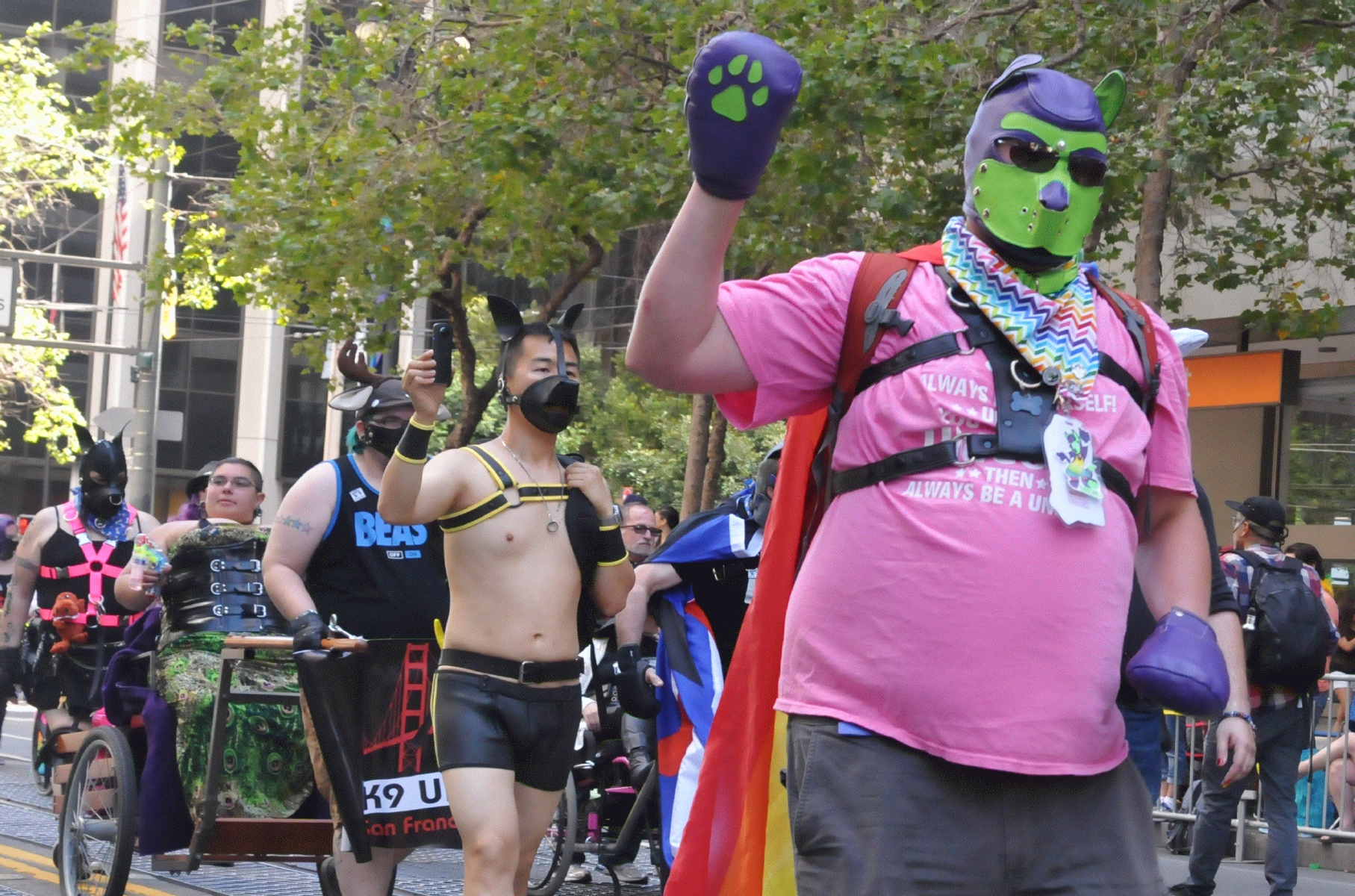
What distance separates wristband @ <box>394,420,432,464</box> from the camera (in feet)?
17.2

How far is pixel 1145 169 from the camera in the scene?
401 inches

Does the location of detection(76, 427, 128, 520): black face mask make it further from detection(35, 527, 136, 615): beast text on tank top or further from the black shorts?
the black shorts

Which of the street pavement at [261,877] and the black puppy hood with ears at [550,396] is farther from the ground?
the black puppy hood with ears at [550,396]

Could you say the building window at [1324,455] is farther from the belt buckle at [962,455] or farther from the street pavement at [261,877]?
the belt buckle at [962,455]

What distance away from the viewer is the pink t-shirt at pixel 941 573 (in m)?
2.79

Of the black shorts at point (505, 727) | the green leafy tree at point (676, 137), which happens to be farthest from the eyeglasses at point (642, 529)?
the black shorts at point (505, 727)

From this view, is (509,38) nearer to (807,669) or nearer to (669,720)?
(669,720)

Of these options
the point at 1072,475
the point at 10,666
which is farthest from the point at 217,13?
the point at 1072,475

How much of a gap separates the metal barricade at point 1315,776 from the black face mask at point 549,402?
18.6 ft

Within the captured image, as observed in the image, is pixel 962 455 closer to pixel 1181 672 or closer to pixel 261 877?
pixel 1181 672

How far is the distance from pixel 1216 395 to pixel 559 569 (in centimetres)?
1275

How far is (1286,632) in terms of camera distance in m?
8.50

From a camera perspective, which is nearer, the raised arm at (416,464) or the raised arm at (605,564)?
the raised arm at (416,464)

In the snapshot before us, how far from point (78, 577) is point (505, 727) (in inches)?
208
